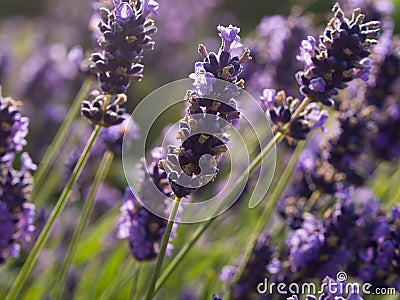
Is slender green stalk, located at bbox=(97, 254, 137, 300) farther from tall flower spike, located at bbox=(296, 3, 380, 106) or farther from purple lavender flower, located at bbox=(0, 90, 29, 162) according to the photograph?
tall flower spike, located at bbox=(296, 3, 380, 106)

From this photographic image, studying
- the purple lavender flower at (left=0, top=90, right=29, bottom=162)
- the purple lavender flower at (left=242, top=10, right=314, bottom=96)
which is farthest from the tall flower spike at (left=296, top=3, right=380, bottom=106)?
the purple lavender flower at (left=242, top=10, right=314, bottom=96)

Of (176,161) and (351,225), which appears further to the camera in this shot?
(351,225)

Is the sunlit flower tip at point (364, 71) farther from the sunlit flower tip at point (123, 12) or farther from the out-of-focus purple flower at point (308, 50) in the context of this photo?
the sunlit flower tip at point (123, 12)

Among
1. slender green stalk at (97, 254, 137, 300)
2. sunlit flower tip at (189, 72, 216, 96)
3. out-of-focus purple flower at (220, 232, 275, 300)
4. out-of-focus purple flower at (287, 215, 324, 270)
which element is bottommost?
slender green stalk at (97, 254, 137, 300)

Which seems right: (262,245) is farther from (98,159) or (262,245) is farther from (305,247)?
(98,159)

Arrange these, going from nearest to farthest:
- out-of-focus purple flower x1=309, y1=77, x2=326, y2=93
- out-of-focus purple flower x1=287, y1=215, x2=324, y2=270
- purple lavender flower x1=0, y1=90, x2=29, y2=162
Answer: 1. out-of-focus purple flower x1=309, y1=77, x2=326, y2=93
2. purple lavender flower x1=0, y1=90, x2=29, y2=162
3. out-of-focus purple flower x1=287, y1=215, x2=324, y2=270

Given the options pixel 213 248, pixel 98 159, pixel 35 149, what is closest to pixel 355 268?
pixel 213 248

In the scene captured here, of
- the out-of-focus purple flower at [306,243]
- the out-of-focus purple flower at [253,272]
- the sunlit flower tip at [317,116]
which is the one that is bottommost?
the out-of-focus purple flower at [253,272]

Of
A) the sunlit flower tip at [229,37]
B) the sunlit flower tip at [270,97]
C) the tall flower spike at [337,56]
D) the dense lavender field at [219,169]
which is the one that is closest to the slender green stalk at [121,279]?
the dense lavender field at [219,169]
